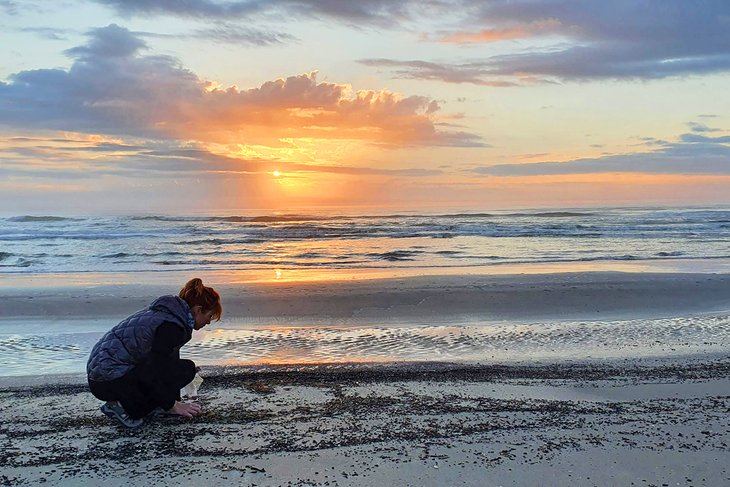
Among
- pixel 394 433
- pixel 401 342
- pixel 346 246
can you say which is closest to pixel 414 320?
pixel 401 342

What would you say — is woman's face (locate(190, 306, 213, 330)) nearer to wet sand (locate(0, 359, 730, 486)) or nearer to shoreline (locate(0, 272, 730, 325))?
wet sand (locate(0, 359, 730, 486))

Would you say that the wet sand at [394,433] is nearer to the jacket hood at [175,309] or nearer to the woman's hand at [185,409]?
the woman's hand at [185,409]

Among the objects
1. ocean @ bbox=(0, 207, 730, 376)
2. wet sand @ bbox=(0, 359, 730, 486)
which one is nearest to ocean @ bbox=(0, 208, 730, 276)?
ocean @ bbox=(0, 207, 730, 376)

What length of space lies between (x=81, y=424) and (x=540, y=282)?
492 inches

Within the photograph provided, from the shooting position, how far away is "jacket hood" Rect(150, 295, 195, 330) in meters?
4.90

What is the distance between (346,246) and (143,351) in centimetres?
2507

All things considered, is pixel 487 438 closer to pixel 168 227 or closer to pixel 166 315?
pixel 166 315

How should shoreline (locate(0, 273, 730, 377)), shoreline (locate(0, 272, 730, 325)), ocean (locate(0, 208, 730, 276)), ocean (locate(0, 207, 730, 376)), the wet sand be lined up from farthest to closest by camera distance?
1. ocean (locate(0, 208, 730, 276))
2. shoreline (locate(0, 272, 730, 325))
3. ocean (locate(0, 207, 730, 376))
4. shoreline (locate(0, 273, 730, 377))
5. the wet sand

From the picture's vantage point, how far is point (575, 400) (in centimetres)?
580

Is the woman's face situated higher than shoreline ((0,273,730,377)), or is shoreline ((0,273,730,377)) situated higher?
the woman's face

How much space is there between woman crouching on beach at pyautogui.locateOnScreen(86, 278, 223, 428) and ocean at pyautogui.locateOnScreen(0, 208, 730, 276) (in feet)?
50.8

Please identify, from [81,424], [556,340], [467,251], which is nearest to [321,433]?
[81,424]

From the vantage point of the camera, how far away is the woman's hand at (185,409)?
523 centimetres

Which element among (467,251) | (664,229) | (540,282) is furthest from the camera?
(664,229)
